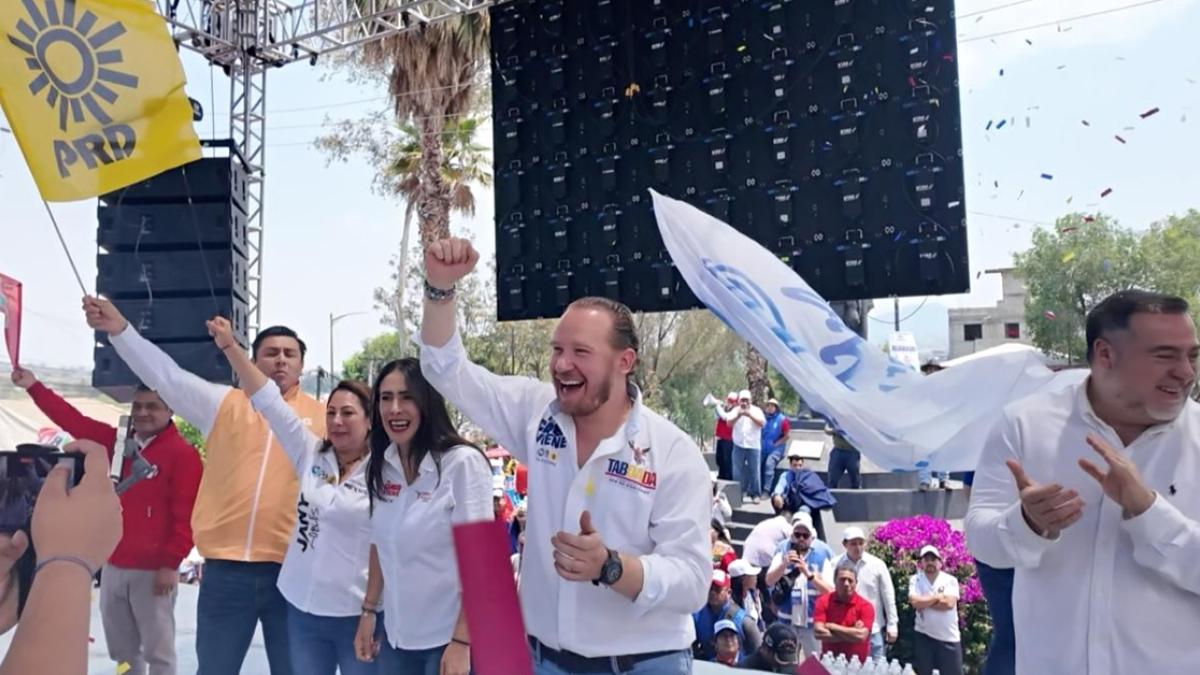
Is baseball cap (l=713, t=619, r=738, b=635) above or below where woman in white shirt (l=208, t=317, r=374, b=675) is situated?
below

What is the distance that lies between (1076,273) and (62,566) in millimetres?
28951

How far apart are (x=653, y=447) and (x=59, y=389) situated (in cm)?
287

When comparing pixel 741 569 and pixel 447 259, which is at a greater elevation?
pixel 447 259

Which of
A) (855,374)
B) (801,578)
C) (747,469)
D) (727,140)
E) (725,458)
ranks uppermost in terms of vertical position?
(727,140)

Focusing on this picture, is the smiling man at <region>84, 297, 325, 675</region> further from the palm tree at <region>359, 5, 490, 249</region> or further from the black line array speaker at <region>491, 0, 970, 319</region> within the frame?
the palm tree at <region>359, 5, 490, 249</region>

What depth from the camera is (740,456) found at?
11867 millimetres

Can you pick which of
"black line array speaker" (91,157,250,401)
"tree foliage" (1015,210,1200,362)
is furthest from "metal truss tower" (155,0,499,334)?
"tree foliage" (1015,210,1200,362)

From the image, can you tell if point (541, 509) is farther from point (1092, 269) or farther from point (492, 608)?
point (1092, 269)

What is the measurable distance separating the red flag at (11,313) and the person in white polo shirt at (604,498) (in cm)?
112

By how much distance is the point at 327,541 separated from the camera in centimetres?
314

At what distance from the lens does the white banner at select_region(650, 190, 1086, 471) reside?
4.32 meters

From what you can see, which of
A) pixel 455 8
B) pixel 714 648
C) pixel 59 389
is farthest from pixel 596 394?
pixel 455 8

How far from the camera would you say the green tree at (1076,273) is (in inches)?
1027

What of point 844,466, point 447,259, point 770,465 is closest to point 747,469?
point 770,465
